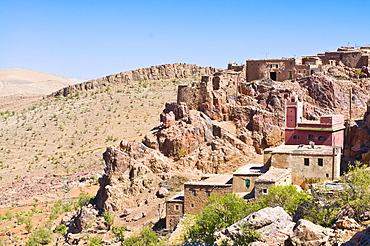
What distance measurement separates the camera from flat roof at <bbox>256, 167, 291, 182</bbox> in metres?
25.8

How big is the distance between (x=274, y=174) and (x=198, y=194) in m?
4.70

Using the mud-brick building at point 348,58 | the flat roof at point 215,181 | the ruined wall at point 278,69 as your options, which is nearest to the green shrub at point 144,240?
the flat roof at point 215,181

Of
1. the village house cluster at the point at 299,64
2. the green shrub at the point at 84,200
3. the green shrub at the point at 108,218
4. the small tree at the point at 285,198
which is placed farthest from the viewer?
the village house cluster at the point at 299,64

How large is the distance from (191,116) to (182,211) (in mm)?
11252

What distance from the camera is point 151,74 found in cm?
8856

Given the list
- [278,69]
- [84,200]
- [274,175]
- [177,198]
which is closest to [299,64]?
[278,69]

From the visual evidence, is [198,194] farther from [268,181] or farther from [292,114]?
[292,114]

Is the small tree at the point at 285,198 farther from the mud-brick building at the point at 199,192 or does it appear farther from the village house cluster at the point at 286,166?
the mud-brick building at the point at 199,192

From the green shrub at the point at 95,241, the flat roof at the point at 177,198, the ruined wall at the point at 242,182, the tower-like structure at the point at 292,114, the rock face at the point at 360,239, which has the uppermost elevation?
the tower-like structure at the point at 292,114

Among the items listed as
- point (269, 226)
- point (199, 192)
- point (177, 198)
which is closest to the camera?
point (269, 226)

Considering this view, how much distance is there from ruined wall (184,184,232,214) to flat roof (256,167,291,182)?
102 inches

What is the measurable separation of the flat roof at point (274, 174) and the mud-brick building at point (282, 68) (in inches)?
656

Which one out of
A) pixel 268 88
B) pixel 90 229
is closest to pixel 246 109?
pixel 268 88

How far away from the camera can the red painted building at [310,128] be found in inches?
1321
